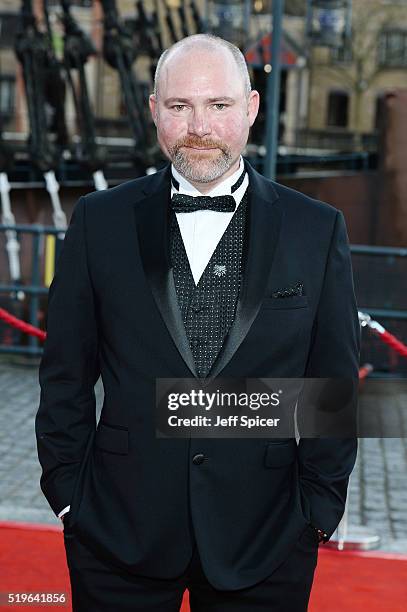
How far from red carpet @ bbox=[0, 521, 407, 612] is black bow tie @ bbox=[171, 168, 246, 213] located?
2.14 metres

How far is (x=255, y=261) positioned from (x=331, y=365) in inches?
12.4

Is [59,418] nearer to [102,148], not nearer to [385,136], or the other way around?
[102,148]

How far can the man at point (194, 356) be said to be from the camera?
246cm

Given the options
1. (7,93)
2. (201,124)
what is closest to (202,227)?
(201,124)

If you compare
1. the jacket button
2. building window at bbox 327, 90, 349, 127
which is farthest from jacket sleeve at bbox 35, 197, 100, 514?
building window at bbox 327, 90, 349, 127

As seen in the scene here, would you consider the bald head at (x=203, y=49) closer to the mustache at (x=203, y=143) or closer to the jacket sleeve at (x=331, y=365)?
the mustache at (x=203, y=143)

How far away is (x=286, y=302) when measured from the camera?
A: 2.52m

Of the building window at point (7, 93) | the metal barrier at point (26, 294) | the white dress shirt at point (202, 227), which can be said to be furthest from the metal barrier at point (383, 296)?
the building window at point (7, 93)

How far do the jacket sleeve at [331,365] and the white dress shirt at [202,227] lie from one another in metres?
0.27

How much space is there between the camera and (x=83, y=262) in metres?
2.58

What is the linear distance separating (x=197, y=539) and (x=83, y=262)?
26.6 inches

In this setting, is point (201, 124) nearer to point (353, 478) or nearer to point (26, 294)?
point (353, 478)

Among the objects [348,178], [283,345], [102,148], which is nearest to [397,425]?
[283,345]

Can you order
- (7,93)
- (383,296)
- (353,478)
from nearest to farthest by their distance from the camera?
(353,478)
(383,296)
(7,93)
